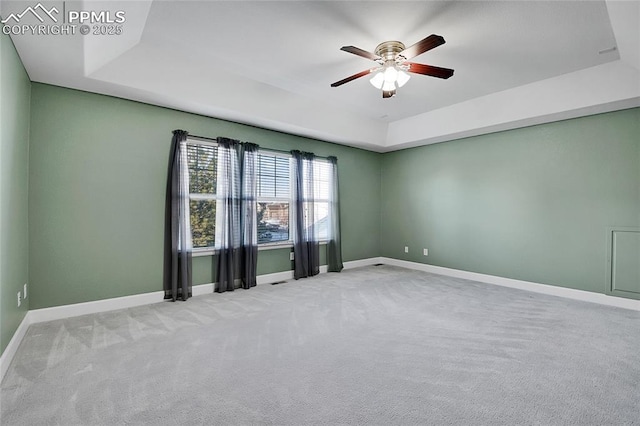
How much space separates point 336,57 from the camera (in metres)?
3.33

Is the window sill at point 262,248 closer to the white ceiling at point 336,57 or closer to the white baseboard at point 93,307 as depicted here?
the white baseboard at point 93,307

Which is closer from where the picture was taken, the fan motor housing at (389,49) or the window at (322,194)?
the fan motor housing at (389,49)

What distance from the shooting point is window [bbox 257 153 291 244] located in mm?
4875

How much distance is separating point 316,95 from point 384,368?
3.73m

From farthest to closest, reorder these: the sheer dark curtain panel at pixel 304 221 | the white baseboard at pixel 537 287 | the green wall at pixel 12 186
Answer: the sheer dark curtain panel at pixel 304 221
the white baseboard at pixel 537 287
the green wall at pixel 12 186

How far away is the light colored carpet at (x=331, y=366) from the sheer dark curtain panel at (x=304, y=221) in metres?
1.44

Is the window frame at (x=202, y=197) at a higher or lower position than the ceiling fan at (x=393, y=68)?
lower

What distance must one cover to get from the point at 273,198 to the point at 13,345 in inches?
133

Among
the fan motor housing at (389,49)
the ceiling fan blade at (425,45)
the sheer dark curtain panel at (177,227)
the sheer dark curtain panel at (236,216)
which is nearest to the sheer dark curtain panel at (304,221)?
the sheer dark curtain panel at (236,216)

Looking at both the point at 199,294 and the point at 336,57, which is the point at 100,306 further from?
the point at 336,57

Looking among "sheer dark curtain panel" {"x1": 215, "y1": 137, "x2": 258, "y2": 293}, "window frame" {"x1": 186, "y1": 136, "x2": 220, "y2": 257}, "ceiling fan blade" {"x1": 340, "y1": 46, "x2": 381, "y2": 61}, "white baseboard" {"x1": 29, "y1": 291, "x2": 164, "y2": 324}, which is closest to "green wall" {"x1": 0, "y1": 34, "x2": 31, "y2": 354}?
"white baseboard" {"x1": 29, "y1": 291, "x2": 164, "y2": 324}

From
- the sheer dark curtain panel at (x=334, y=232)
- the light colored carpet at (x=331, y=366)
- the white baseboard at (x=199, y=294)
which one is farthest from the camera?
the sheer dark curtain panel at (x=334, y=232)

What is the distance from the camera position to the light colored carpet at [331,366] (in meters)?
1.77

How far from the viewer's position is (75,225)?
331cm
